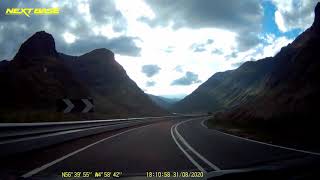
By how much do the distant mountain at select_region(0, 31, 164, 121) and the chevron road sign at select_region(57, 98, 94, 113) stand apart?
60171 millimetres

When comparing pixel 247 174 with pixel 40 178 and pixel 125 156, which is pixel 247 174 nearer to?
pixel 40 178

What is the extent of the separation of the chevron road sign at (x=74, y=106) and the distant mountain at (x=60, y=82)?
197 feet

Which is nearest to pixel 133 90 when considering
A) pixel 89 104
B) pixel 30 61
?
pixel 30 61

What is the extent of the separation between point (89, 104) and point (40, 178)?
17883mm

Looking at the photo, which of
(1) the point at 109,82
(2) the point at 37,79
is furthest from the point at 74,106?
(1) the point at 109,82

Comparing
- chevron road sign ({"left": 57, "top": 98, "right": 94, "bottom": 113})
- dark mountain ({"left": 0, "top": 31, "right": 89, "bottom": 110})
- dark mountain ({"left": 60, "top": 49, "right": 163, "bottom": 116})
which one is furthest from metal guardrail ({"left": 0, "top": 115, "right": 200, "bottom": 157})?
dark mountain ({"left": 60, "top": 49, "right": 163, "bottom": 116})

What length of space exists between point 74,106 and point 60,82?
9480 centimetres

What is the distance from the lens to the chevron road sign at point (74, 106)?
79.3ft

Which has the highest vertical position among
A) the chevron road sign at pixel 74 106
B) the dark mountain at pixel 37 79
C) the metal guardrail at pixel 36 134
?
the dark mountain at pixel 37 79

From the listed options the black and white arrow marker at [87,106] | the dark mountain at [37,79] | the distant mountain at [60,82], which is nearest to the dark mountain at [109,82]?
the distant mountain at [60,82]

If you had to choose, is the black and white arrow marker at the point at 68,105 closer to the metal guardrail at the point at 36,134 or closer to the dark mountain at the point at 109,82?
the metal guardrail at the point at 36,134

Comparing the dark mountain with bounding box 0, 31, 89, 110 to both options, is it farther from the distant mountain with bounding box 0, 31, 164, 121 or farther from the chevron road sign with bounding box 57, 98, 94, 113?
the chevron road sign with bounding box 57, 98, 94, 113

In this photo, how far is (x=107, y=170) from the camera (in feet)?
29.9

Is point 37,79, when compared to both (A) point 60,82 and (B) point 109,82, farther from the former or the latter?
(B) point 109,82
